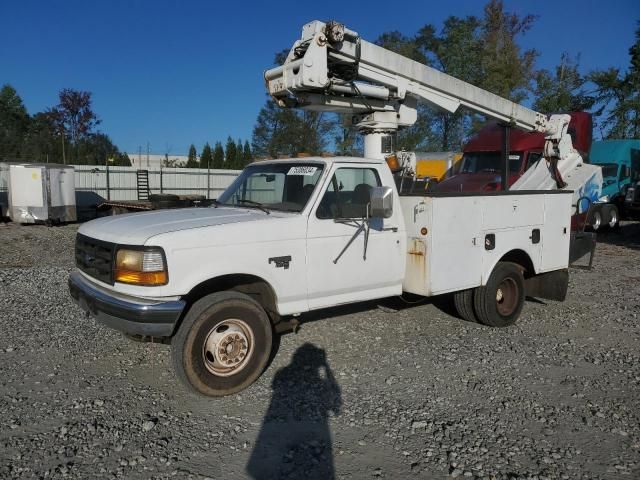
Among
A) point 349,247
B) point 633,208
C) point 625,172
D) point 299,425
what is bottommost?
point 299,425

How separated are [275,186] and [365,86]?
68.9 inches

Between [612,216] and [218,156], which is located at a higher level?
[218,156]

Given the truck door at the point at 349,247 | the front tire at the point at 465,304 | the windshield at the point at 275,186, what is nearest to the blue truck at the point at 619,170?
the front tire at the point at 465,304

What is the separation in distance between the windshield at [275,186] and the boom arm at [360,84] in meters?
0.95

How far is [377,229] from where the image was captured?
16.5 ft

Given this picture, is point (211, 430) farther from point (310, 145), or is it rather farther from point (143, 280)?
point (310, 145)

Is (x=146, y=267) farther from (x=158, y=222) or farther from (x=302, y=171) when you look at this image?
(x=302, y=171)

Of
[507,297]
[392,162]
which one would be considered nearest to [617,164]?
[507,297]

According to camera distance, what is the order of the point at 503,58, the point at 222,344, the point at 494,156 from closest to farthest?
the point at 222,344 < the point at 494,156 < the point at 503,58

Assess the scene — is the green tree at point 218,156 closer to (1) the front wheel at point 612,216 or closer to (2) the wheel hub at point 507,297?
(1) the front wheel at point 612,216

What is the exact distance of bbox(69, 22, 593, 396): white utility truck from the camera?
3973mm

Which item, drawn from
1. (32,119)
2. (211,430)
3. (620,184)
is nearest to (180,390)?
(211,430)

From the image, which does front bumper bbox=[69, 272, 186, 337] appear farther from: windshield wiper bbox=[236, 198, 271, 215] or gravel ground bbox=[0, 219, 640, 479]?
windshield wiper bbox=[236, 198, 271, 215]

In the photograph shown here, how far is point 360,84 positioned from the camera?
5.88 metres
